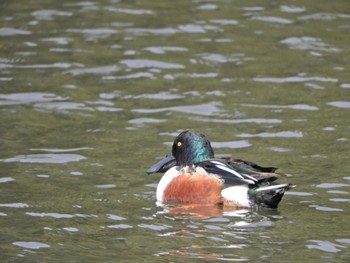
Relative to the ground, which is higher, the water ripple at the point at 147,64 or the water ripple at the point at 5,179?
the water ripple at the point at 147,64

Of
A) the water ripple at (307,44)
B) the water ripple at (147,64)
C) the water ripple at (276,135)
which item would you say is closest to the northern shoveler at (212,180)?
the water ripple at (276,135)

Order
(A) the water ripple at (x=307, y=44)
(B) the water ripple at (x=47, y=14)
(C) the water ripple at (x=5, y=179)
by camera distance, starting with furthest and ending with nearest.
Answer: (B) the water ripple at (x=47, y=14) → (A) the water ripple at (x=307, y=44) → (C) the water ripple at (x=5, y=179)

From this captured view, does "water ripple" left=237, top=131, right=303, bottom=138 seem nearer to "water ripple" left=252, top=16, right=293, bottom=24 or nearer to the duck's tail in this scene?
the duck's tail

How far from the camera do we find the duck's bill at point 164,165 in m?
9.13

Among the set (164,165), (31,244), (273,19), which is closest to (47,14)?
(273,19)

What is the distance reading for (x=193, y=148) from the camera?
893 centimetres

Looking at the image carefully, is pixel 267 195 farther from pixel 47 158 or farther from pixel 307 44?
pixel 307 44

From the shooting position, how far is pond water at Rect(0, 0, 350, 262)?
7.55m

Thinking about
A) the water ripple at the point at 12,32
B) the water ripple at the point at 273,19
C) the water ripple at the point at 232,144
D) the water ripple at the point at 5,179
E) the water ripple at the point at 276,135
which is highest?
the water ripple at the point at 273,19

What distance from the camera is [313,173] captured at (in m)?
9.35

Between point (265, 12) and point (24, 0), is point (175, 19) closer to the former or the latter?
point (265, 12)

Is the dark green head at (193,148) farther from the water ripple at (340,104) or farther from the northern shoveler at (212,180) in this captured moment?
the water ripple at (340,104)

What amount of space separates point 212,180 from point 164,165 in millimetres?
745

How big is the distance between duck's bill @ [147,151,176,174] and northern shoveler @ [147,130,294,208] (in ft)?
0.52
